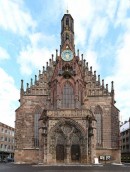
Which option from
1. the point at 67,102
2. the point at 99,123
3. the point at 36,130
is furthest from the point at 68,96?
the point at 36,130

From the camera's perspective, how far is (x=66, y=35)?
274 feet

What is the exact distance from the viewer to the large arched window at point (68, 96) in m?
72.3

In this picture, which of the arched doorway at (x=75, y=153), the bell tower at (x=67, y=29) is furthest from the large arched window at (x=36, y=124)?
the bell tower at (x=67, y=29)

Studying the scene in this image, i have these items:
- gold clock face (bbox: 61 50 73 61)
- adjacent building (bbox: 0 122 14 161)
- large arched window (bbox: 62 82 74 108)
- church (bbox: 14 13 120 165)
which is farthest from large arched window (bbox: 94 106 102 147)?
adjacent building (bbox: 0 122 14 161)

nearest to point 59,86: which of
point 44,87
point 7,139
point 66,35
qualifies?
point 44,87

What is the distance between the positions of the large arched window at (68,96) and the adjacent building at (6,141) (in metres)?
52.4

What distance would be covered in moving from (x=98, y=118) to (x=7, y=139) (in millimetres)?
60366

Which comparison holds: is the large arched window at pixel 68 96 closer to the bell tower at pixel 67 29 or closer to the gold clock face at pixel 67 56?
the gold clock face at pixel 67 56

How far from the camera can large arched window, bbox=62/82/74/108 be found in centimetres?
7228

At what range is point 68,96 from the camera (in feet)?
240

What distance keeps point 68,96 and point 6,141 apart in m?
58.5

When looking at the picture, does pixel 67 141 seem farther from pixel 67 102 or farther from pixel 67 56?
pixel 67 56

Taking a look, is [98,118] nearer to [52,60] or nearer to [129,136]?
[52,60]

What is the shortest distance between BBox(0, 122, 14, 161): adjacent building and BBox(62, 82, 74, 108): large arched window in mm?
52424
